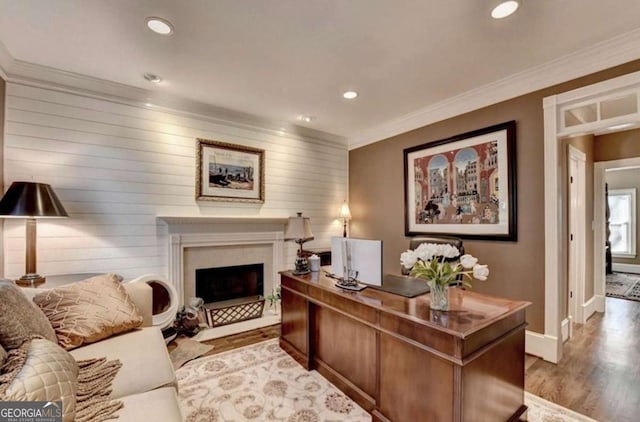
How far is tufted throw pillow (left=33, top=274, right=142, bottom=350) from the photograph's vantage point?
1.68 meters

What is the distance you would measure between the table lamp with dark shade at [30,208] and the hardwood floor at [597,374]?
12.8 feet

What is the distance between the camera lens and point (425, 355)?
150cm

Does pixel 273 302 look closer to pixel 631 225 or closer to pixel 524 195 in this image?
pixel 524 195

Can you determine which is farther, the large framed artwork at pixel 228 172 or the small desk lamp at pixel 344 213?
the small desk lamp at pixel 344 213

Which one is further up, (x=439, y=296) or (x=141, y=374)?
(x=439, y=296)

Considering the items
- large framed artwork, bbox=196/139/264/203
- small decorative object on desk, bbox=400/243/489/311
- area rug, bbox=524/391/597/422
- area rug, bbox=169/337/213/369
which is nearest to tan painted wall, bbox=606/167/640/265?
area rug, bbox=524/391/597/422

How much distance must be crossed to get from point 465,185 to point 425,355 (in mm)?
2286

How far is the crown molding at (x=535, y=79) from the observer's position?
2.22 meters

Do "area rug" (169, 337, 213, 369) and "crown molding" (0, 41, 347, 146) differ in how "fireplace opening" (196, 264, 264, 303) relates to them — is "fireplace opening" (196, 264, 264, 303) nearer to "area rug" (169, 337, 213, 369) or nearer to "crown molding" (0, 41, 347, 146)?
"area rug" (169, 337, 213, 369)

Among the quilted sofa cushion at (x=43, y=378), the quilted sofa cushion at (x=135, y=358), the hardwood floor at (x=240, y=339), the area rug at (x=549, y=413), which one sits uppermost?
the quilted sofa cushion at (x=43, y=378)

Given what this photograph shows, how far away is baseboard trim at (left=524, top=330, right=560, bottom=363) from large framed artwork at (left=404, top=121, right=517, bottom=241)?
0.90m

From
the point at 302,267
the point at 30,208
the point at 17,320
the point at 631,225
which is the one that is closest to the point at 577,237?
the point at 302,267

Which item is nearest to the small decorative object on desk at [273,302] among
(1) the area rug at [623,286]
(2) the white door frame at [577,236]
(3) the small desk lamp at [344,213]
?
(3) the small desk lamp at [344,213]

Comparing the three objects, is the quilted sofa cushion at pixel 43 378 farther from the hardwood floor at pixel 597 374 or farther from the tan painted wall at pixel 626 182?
the tan painted wall at pixel 626 182
